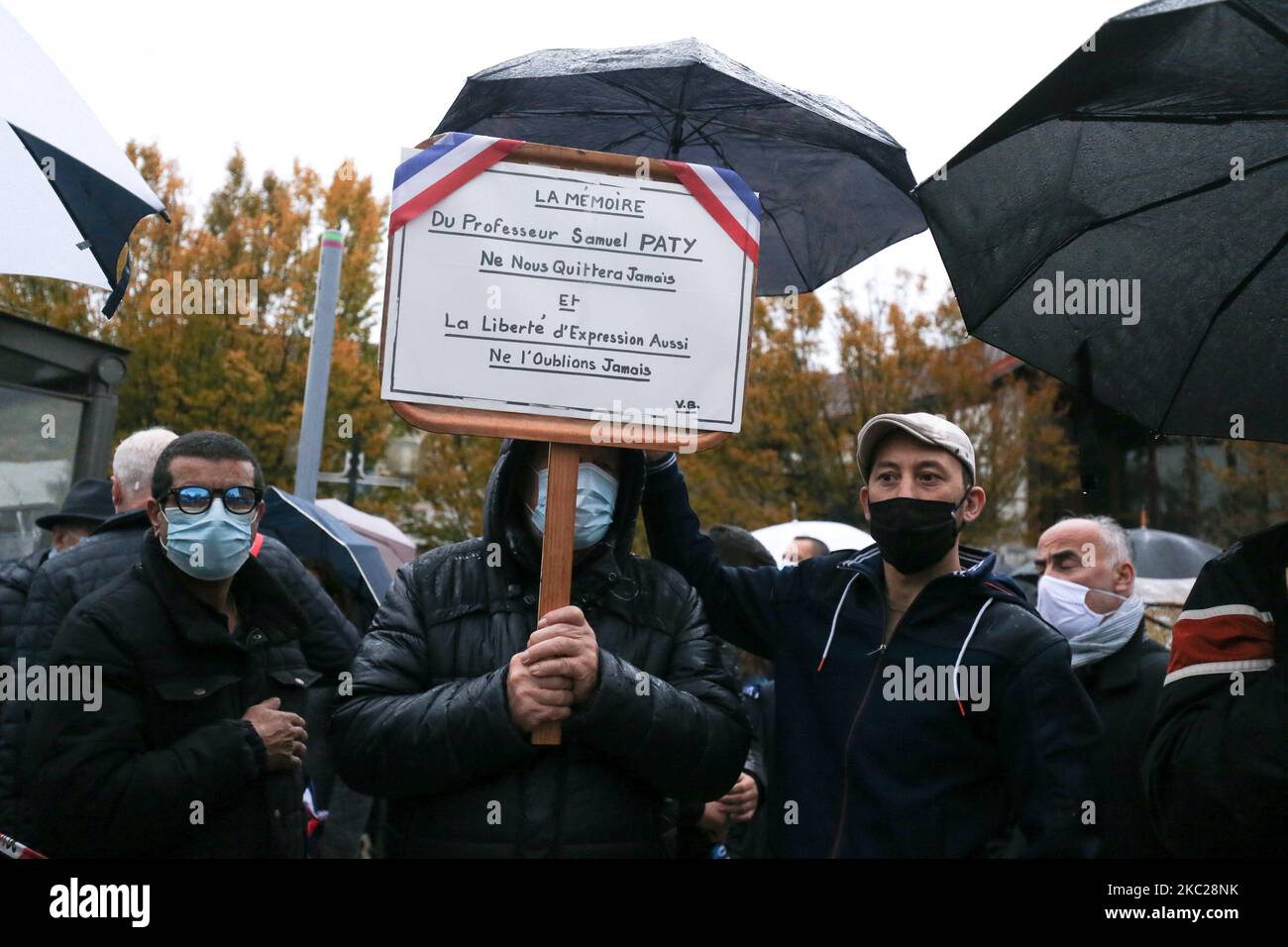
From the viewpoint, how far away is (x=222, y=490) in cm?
362

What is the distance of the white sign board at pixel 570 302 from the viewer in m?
3.00

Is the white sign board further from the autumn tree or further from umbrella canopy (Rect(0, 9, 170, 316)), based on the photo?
the autumn tree

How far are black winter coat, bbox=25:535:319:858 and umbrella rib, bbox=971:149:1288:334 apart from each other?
2.18 metres

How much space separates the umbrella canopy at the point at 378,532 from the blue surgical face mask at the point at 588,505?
7969mm

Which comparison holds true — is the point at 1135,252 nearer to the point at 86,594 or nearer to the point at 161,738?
the point at 161,738

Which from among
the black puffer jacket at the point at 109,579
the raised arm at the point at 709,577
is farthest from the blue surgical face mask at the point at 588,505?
the black puffer jacket at the point at 109,579

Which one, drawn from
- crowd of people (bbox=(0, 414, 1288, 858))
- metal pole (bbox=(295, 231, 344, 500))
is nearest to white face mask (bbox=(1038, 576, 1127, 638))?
crowd of people (bbox=(0, 414, 1288, 858))

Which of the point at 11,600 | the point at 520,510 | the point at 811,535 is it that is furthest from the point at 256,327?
the point at 520,510

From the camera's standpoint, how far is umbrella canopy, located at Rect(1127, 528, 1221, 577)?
11.0 metres

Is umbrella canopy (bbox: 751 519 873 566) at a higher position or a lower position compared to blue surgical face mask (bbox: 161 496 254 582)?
higher

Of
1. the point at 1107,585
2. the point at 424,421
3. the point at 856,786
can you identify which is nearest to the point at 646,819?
the point at 856,786

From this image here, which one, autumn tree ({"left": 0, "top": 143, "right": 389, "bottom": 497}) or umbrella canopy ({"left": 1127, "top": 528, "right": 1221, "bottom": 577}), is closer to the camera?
umbrella canopy ({"left": 1127, "top": 528, "right": 1221, "bottom": 577})

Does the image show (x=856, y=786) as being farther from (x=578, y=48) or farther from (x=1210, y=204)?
(x=578, y=48)

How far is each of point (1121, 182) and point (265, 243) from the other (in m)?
21.1
